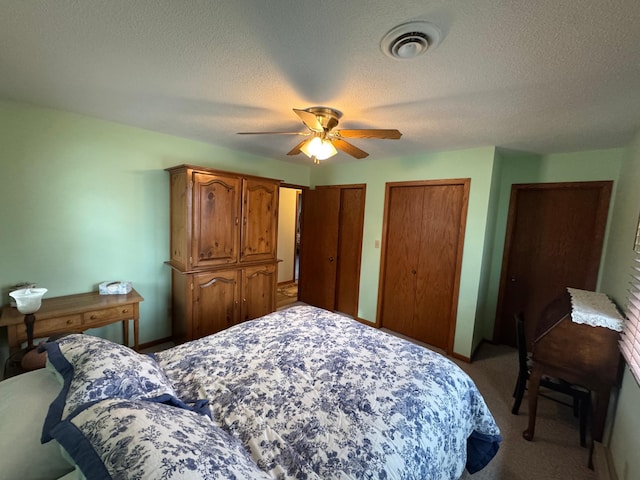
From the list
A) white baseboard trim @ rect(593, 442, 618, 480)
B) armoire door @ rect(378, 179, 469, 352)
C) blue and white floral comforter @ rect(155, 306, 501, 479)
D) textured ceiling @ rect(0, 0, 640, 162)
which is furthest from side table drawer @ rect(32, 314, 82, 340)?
white baseboard trim @ rect(593, 442, 618, 480)

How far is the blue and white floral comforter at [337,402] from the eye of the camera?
98cm

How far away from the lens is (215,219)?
8.86 ft

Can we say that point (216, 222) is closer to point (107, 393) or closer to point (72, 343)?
point (72, 343)

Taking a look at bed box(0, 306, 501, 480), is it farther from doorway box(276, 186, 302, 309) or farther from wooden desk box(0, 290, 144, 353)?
doorway box(276, 186, 302, 309)

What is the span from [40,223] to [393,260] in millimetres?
3546

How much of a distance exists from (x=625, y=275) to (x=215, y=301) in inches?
136

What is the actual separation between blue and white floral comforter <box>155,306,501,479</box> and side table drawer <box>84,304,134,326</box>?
1.02m

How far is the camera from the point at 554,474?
5.35 feet

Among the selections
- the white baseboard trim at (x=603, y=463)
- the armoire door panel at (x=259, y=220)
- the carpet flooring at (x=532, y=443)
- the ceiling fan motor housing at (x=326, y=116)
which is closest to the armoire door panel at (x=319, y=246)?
the armoire door panel at (x=259, y=220)

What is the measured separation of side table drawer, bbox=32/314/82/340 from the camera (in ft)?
6.27

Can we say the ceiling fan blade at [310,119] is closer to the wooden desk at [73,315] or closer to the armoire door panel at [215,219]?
the armoire door panel at [215,219]

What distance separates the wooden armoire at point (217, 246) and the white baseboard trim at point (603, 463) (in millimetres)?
2989

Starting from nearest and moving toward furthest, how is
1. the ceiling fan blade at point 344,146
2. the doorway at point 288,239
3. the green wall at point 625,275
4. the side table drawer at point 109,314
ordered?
the green wall at point 625,275, the ceiling fan blade at point 344,146, the side table drawer at point 109,314, the doorway at point 288,239

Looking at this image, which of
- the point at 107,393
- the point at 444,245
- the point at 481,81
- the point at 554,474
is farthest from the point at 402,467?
the point at 444,245
